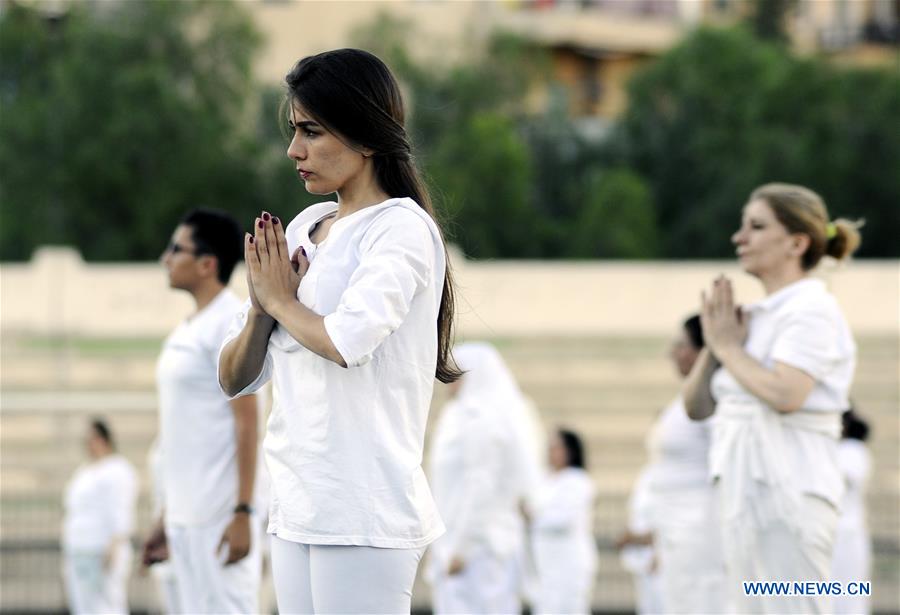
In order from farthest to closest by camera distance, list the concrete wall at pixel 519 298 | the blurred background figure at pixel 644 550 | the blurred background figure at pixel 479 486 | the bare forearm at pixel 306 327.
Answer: the concrete wall at pixel 519 298
the blurred background figure at pixel 644 550
the blurred background figure at pixel 479 486
the bare forearm at pixel 306 327

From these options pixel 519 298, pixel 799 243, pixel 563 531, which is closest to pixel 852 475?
pixel 563 531

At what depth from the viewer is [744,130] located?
128 ft

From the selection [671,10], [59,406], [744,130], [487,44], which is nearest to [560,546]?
[59,406]

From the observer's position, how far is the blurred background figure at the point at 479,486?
8.13 metres

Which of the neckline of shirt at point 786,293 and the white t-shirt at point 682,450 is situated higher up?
the neckline of shirt at point 786,293

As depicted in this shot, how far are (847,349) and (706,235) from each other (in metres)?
32.8

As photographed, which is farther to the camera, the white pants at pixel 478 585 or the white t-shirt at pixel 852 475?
the white t-shirt at pixel 852 475

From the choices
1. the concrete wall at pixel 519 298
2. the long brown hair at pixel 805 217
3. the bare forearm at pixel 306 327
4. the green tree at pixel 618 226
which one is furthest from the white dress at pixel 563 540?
the green tree at pixel 618 226

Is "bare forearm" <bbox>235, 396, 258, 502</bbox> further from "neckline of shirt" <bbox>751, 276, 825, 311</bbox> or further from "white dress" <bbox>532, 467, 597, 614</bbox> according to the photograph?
"white dress" <bbox>532, 467, 597, 614</bbox>

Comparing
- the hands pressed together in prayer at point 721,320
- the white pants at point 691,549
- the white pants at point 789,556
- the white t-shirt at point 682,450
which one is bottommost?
the white pants at point 691,549

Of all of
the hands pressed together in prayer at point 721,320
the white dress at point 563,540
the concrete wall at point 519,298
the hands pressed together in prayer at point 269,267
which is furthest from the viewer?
the concrete wall at point 519,298

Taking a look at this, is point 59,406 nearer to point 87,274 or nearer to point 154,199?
point 87,274

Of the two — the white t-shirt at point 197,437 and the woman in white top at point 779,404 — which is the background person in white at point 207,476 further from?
the woman in white top at point 779,404

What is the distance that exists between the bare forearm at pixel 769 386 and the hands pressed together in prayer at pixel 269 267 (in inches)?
66.8
